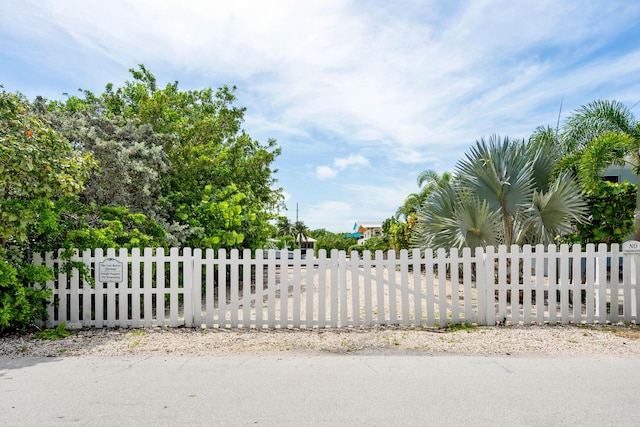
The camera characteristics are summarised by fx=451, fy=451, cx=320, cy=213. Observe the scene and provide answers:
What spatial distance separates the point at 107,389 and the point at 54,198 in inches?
185

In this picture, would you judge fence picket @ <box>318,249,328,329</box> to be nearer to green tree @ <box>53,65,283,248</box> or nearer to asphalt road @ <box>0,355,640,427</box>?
asphalt road @ <box>0,355,640,427</box>

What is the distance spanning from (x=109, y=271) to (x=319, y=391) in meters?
4.60

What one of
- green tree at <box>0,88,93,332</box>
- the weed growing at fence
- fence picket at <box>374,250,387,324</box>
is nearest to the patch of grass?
fence picket at <box>374,250,387,324</box>

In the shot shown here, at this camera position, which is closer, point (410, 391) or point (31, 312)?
point (410, 391)

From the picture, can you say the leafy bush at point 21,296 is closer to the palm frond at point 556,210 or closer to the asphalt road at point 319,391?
the asphalt road at point 319,391

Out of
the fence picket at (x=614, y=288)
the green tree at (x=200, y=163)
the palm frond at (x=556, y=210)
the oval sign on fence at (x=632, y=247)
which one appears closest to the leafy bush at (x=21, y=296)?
the green tree at (x=200, y=163)

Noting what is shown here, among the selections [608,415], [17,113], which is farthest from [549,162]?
[17,113]

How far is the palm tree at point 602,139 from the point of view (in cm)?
873

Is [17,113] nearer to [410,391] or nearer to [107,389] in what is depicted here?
[107,389]

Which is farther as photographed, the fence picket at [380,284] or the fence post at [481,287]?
the fence post at [481,287]

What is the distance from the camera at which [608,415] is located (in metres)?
3.89

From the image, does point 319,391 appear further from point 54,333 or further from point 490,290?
point 54,333

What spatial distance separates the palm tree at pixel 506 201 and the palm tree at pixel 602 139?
1.66 ft

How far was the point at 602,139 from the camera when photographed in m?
8.76
